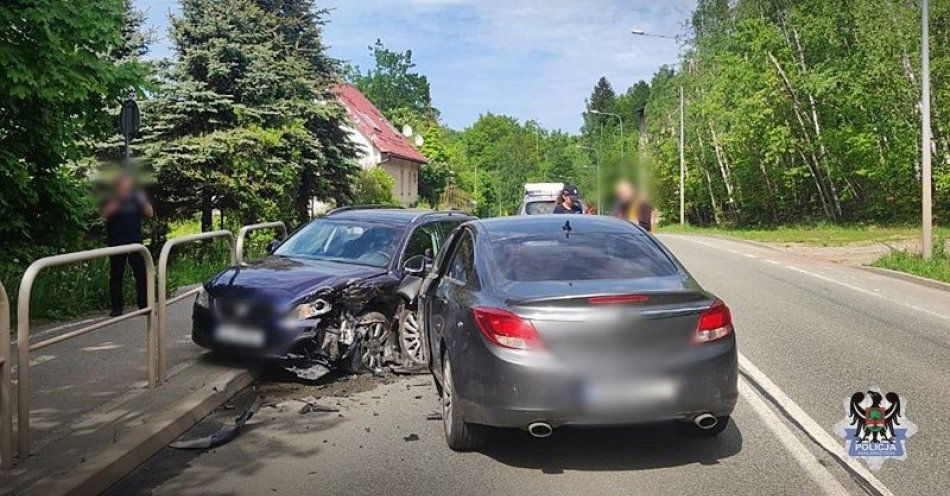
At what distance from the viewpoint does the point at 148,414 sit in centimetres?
622

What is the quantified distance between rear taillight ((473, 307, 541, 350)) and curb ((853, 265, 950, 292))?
45.5 feet

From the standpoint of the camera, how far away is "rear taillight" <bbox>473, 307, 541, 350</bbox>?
496cm

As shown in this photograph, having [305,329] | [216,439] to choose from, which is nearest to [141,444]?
[216,439]

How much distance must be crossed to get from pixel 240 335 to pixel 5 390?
3013 millimetres

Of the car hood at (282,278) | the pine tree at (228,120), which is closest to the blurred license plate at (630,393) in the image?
the car hood at (282,278)

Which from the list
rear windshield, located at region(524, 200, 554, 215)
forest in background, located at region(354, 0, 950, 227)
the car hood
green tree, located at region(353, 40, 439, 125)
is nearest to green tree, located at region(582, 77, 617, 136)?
green tree, located at region(353, 40, 439, 125)

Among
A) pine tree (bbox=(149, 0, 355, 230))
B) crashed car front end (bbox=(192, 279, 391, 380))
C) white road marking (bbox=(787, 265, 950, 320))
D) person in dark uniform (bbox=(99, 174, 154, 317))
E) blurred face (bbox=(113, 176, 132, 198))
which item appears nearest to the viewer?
crashed car front end (bbox=(192, 279, 391, 380))

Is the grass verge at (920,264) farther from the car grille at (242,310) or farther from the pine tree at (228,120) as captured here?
the pine tree at (228,120)

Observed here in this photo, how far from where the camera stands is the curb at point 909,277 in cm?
1633

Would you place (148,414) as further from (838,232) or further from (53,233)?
(838,232)

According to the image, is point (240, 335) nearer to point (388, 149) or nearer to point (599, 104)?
point (388, 149)

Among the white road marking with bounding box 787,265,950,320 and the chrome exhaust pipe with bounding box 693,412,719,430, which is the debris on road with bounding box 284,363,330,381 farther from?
the white road marking with bounding box 787,265,950,320

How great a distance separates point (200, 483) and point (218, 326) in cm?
313

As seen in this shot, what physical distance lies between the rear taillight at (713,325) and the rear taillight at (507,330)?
98cm
